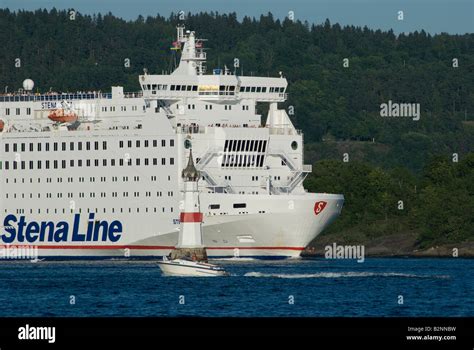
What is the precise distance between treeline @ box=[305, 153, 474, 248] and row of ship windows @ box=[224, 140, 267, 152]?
19.3 meters

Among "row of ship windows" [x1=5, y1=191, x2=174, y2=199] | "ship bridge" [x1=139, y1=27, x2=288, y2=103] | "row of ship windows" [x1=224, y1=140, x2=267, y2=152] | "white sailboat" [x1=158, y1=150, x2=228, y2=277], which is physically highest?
"ship bridge" [x1=139, y1=27, x2=288, y2=103]

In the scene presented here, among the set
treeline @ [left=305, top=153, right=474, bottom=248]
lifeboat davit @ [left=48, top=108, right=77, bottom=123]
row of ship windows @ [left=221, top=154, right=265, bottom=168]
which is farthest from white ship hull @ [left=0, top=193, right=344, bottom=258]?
treeline @ [left=305, top=153, right=474, bottom=248]

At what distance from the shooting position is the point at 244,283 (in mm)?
69688

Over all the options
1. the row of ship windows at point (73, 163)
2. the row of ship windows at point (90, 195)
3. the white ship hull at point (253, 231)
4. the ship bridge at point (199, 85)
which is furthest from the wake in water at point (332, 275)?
the ship bridge at point (199, 85)

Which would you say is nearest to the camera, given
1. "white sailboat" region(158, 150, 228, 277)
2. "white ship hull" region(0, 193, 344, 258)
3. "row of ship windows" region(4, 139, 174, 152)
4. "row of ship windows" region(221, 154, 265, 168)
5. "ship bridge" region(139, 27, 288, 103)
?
"white sailboat" region(158, 150, 228, 277)

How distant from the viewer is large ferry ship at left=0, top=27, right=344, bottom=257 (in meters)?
92.7

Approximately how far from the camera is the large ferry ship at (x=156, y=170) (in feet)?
304

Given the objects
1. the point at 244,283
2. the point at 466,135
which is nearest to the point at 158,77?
the point at 244,283

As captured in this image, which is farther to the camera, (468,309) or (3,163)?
(3,163)

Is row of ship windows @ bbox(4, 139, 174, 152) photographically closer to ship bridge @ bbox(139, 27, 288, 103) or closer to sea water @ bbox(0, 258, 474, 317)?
ship bridge @ bbox(139, 27, 288, 103)

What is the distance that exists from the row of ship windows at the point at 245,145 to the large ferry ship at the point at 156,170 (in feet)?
0.28

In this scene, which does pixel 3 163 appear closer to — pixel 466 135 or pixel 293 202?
pixel 293 202

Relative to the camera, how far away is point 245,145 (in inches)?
3738
